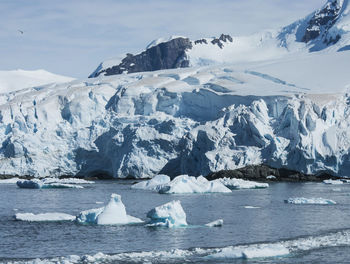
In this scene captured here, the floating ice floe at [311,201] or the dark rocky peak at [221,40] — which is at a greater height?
the dark rocky peak at [221,40]

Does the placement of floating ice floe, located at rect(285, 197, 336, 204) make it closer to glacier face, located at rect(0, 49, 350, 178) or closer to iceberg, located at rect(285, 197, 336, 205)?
iceberg, located at rect(285, 197, 336, 205)

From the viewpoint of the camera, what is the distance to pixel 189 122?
63844mm

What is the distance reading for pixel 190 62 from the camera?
403ft

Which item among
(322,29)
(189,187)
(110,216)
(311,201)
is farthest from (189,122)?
(322,29)

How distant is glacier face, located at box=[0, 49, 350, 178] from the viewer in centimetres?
5200

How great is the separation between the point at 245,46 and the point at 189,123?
66.9 m

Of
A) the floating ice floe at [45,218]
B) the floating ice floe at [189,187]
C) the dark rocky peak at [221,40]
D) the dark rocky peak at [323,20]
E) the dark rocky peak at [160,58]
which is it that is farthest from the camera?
the dark rocky peak at [221,40]

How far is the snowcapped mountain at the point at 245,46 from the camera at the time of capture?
109688 millimetres

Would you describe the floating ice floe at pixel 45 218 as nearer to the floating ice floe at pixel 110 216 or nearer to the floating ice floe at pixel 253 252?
the floating ice floe at pixel 110 216

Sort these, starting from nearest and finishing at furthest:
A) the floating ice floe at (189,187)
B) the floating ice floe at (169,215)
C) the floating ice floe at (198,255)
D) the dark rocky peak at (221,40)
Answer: the floating ice floe at (198,255) → the floating ice floe at (169,215) → the floating ice floe at (189,187) → the dark rocky peak at (221,40)

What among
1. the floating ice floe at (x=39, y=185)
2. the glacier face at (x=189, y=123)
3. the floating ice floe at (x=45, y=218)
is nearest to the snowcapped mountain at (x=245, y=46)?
the glacier face at (x=189, y=123)

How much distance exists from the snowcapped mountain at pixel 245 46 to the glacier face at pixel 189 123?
101 ft

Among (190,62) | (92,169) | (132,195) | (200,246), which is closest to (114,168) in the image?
(92,169)

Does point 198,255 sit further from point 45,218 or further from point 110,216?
point 45,218
